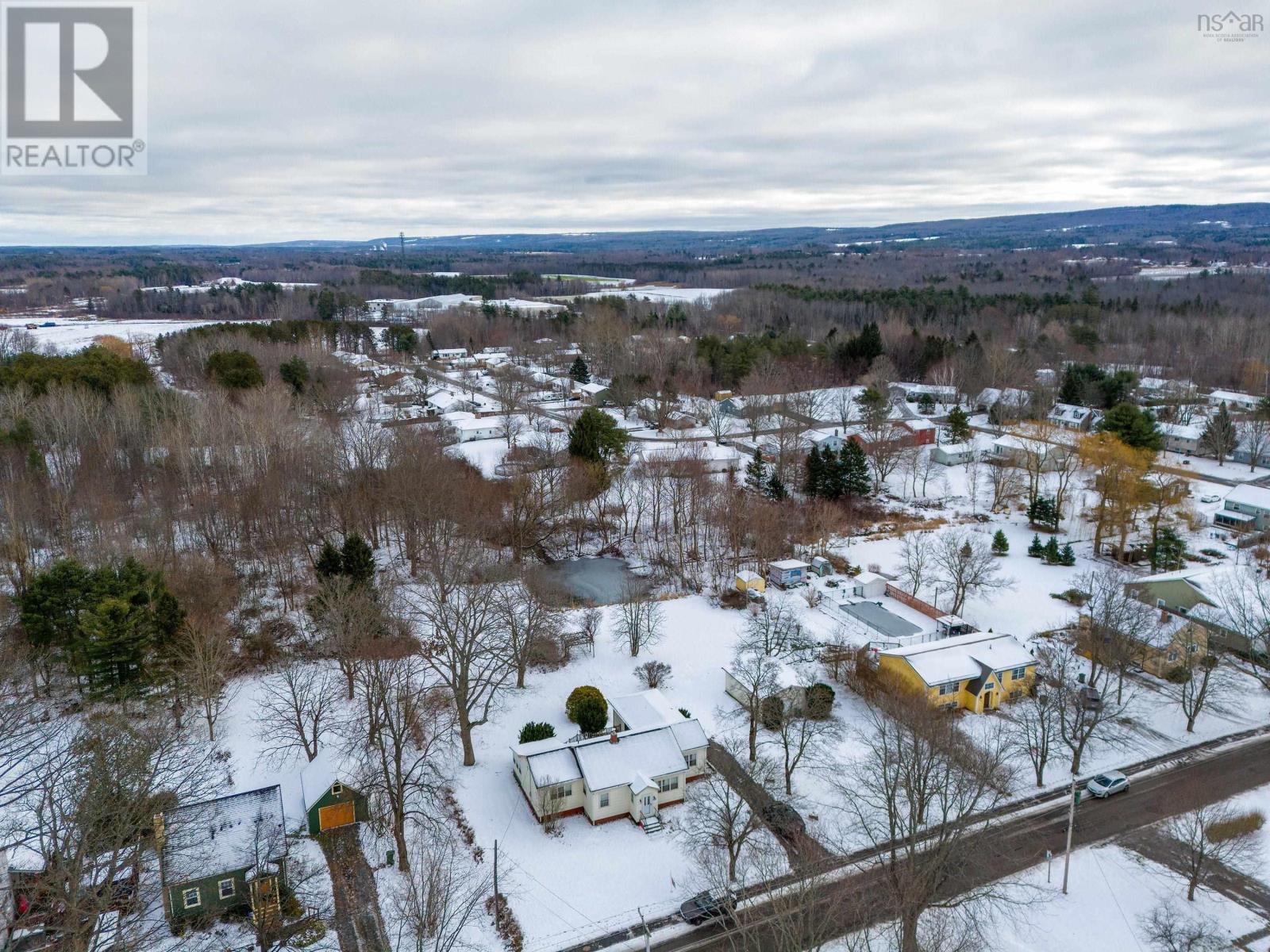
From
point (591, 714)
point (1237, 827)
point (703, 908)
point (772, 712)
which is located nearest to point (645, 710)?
point (591, 714)

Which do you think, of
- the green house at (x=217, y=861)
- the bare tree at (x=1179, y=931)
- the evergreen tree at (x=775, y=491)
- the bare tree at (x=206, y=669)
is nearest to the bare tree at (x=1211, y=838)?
the bare tree at (x=1179, y=931)

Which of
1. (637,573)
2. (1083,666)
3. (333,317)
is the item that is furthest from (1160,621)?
(333,317)

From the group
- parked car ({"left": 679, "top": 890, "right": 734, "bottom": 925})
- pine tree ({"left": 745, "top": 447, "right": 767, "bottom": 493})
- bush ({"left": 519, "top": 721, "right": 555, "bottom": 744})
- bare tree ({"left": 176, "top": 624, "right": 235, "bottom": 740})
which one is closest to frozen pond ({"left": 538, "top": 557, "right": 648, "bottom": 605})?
bush ({"left": 519, "top": 721, "right": 555, "bottom": 744})

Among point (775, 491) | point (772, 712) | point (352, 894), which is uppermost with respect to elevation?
point (775, 491)

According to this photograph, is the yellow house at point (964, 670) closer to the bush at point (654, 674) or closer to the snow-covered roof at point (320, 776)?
the bush at point (654, 674)

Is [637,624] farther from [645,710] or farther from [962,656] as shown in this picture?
[962,656]

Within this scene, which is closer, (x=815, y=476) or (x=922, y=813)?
(x=922, y=813)

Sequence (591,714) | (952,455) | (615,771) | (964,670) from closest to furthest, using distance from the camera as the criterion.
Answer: (615,771)
(591,714)
(964,670)
(952,455)

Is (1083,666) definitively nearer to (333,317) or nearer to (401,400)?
(401,400)
